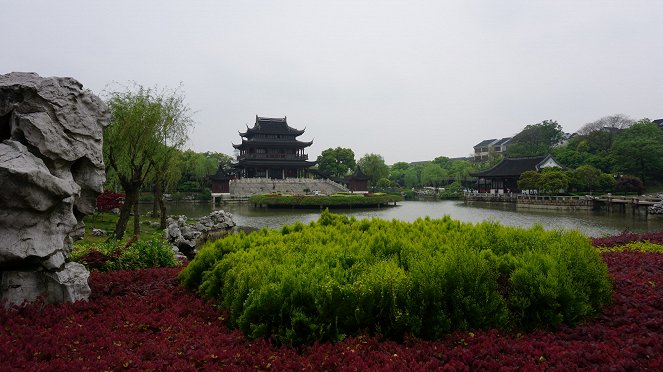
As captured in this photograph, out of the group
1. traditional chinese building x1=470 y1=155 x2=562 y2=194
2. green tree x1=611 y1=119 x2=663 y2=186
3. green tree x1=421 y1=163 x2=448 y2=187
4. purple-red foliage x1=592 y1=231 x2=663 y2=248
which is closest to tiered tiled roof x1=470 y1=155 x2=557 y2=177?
traditional chinese building x1=470 y1=155 x2=562 y2=194

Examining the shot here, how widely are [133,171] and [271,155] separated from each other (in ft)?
135

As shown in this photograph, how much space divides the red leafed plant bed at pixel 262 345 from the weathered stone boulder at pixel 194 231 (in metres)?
7.33

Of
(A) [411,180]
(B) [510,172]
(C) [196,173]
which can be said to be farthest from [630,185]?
(C) [196,173]

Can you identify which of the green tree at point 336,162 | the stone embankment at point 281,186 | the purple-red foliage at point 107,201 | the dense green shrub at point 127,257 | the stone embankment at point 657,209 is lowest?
the stone embankment at point 657,209

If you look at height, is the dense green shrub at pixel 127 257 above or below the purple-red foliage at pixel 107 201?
below

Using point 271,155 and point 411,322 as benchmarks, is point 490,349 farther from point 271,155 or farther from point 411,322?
point 271,155

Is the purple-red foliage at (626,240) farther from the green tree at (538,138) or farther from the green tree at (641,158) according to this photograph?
the green tree at (538,138)

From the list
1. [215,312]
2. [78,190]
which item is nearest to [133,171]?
[78,190]

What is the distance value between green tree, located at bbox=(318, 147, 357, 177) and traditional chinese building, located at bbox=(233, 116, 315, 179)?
243 inches

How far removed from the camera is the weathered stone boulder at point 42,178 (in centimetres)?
451

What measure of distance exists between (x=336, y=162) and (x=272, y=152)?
12.0m

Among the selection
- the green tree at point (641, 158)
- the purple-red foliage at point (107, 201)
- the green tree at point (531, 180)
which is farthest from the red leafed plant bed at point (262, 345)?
the green tree at point (641, 158)

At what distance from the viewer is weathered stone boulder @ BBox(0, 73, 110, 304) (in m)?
4.51

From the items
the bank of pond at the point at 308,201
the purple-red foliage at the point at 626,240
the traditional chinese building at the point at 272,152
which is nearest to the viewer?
the purple-red foliage at the point at 626,240
